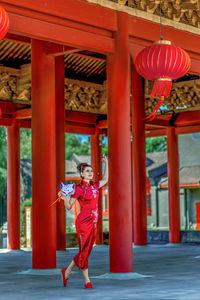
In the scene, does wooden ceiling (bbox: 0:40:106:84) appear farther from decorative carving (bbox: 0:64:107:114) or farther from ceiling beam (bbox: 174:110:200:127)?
ceiling beam (bbox: 174:110:200:127)

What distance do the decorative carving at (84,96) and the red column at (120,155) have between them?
240 inches

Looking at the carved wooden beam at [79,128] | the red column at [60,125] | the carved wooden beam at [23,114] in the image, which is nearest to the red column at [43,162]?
the red column at [60,125]

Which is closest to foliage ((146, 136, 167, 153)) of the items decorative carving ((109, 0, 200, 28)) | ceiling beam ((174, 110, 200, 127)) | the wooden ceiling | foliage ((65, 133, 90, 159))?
foliage ((65, 133, 90, 159))

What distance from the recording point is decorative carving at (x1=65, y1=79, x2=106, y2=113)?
14618 millimetres

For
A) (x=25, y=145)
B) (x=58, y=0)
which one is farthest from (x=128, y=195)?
(x=25, y=145)

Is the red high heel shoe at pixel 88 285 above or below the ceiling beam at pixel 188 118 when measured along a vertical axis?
below

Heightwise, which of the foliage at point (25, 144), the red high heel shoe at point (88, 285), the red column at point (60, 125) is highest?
the foliage at point (25, 144)

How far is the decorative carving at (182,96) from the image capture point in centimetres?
1488

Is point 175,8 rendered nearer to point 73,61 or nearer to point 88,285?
point 88,285

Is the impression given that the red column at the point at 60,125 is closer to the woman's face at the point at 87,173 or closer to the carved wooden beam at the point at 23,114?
the carved wooden beam at the point at 23,114

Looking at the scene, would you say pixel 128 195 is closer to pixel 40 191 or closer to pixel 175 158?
pixel 40 191

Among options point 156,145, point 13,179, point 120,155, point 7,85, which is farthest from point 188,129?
point 156,145

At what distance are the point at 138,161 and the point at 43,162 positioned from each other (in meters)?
6.22

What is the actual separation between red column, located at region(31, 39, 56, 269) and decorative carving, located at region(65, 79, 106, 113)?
5467 millimetres
